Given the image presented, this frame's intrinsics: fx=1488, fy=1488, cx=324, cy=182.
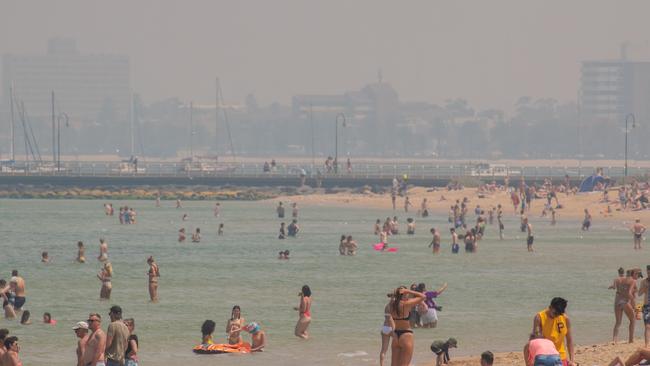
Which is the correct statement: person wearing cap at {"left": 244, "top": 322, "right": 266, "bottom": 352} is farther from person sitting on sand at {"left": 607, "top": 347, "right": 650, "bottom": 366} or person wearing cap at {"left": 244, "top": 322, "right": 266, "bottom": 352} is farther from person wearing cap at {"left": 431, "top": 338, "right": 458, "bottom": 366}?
person sitting on sand at {"left": 607, "top": 347, "right": 650, "bottom": 366}

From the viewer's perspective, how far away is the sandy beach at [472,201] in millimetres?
95438

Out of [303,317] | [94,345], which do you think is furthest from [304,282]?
[94,345]

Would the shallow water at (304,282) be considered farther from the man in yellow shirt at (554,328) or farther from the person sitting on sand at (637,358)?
the man in yellow shirt at (554,328)

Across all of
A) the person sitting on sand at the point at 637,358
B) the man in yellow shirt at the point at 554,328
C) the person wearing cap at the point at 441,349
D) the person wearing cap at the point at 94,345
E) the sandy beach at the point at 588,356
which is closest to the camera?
the man in yellow shirt at the point at 554,328

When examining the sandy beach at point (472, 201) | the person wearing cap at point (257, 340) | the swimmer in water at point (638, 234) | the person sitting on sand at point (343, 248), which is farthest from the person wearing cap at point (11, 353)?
the sandy beach at point (472, 201)

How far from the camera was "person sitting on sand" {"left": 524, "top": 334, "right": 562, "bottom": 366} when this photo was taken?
65.6 feet

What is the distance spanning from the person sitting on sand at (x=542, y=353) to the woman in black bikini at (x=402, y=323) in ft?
11.3

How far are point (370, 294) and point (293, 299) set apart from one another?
2718 mm

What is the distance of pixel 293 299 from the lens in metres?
45.9

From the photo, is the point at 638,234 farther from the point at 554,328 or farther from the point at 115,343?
the point at 554,328

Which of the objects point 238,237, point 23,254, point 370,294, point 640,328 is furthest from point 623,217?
point 640,328

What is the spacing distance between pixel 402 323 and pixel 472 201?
86.1 m

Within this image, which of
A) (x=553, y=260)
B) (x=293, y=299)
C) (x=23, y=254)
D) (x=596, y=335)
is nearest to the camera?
(x=596, y=335)

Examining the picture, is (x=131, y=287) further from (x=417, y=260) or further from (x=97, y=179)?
(x=97, y=179)
